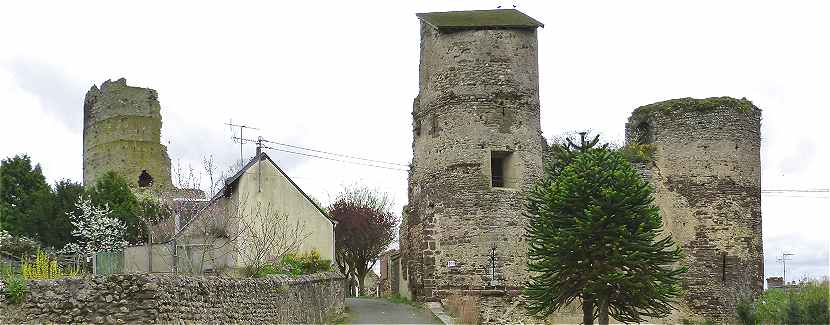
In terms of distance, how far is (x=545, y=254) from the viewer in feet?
76.0

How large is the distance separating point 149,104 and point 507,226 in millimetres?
28924

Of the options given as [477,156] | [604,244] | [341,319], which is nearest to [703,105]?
[477,156]

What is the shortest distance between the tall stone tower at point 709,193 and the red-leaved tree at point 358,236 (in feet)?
61.6

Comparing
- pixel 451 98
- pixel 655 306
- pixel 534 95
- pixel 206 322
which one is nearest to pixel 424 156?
pixel 451 98

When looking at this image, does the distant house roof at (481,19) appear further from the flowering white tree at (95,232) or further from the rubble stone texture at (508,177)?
the flowering white tree at (95,232)

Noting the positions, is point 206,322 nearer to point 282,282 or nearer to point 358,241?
point 282,282

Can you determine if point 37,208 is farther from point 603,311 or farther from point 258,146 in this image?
point 603,311

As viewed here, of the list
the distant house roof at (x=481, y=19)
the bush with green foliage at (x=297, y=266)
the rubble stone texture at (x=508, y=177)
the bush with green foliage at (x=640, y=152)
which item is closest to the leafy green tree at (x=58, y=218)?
the bush with green foliage at (x=297, y=266)

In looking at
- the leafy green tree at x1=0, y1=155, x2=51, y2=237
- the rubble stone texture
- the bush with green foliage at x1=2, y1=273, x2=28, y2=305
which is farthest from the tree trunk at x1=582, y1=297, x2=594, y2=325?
the leafy green tree at x1=0, y1=155, x2=51, y2=237

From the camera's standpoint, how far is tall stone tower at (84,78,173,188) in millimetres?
49031

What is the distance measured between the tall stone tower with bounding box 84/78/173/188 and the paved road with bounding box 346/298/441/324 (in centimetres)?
2314

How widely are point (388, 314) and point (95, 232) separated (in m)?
10.0

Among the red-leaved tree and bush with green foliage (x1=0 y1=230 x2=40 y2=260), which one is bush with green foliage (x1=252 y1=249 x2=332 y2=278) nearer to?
bush with green foliage (x1=0 y1=230 x2=40 y2=260)

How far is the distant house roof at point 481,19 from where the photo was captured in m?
28.3
